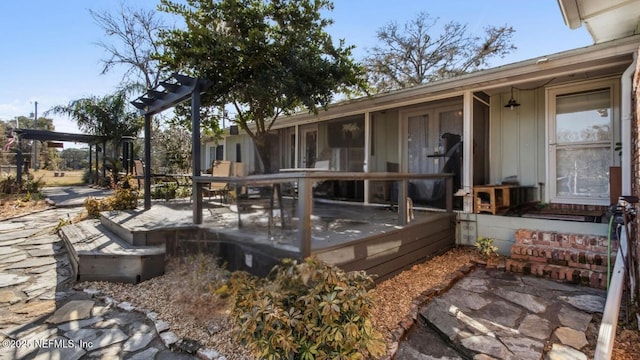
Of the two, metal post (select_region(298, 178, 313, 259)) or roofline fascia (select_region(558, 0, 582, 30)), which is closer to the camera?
metal post (select_region(298, 178, 313, 259))

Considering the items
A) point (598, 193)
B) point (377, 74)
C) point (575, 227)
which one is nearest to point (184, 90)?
point (575, 227)

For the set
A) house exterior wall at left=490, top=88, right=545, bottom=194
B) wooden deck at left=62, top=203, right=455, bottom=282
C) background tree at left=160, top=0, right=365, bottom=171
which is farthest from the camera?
background tree at left=160, top=0, right=365, bottom=171

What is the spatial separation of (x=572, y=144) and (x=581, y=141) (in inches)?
4.3

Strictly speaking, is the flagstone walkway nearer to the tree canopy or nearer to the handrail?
the handrail

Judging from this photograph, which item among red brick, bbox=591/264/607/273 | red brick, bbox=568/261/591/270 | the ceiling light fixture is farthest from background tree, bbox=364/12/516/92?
red brick, bbox=591/264/607/273

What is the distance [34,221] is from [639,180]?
33.2 feet

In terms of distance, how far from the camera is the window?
14.8 feet

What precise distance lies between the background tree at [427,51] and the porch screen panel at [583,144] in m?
12.8

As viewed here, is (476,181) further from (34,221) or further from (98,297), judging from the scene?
(34,221)

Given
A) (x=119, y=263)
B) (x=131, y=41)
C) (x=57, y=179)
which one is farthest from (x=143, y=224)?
(x=57, y=179)

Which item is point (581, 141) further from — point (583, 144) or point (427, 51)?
point (427, 51)

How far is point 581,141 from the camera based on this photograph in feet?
15.3

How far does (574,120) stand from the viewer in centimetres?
475

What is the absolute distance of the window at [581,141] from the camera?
4516 mm
